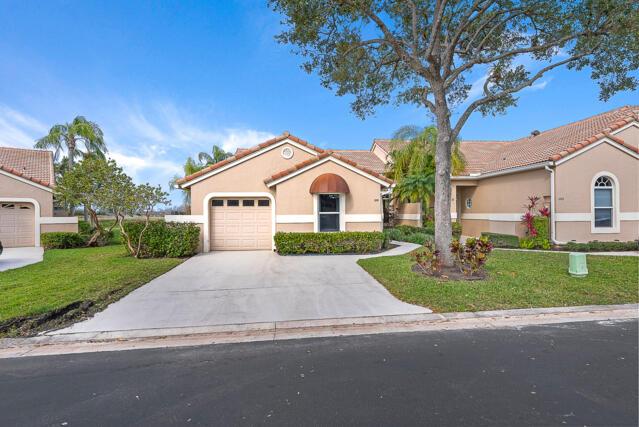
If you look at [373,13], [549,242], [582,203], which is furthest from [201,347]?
[582,203]

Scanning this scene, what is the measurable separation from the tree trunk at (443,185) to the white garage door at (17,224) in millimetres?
20407

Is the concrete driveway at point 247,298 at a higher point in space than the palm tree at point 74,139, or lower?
lower

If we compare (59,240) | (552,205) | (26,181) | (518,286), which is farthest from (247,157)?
(552,205)

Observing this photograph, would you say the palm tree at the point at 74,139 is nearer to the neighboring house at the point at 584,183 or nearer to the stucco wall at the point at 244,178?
the stucco wall at the point at 244,178

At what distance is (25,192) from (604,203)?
28.4 m

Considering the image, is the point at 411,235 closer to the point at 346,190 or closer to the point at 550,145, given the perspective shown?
the point at 346,190

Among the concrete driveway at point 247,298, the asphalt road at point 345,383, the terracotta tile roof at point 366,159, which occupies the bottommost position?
the asphalt road at point 345,383

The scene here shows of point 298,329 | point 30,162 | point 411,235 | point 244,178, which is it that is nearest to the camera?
point 298,329

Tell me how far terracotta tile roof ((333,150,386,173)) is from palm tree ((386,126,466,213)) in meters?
2.01

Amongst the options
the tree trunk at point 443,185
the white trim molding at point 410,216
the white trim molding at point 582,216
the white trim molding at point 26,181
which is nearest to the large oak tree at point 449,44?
the tree trunk at point 443,185

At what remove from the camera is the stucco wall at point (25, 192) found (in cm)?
1548

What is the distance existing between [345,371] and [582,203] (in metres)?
14.6

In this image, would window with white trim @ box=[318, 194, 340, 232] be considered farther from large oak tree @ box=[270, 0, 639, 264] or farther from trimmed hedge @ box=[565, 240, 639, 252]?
trimmed hedge @ box=[565, 240, 639, 252]

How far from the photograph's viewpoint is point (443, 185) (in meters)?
8.48
